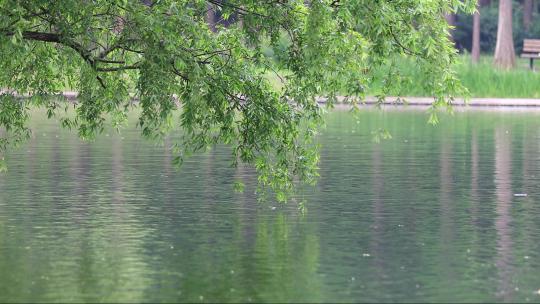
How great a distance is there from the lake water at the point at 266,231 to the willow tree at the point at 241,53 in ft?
3.26

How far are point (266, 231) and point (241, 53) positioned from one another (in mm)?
2090

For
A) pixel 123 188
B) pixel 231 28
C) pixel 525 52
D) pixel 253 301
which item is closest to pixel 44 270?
pixel 253 301

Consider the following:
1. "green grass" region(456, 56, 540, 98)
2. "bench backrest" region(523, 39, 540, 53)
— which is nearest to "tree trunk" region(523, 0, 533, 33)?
"bench backrest" region(523, 39, 540, 53)

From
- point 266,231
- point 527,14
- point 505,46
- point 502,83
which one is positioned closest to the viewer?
point 266,231

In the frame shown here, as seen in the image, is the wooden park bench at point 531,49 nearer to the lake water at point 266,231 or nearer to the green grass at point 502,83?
the green grass at point 502,83

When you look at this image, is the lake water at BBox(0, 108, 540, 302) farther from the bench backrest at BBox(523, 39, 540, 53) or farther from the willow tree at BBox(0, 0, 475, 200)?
the bench backrest at BBox(523, 39, 540, 53)

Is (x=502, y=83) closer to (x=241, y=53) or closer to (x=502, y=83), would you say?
(x=502, y=83)

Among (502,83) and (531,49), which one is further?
(531,49)

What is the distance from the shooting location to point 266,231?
16250mm

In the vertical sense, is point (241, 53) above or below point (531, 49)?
below

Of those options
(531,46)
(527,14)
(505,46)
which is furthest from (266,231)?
(527,14)

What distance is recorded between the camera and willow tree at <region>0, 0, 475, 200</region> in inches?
605


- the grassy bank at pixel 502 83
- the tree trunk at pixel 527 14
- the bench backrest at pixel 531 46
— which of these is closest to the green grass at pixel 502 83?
the grassy bank at pixel 502 83

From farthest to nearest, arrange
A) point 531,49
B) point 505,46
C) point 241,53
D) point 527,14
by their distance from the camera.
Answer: point 527,14 < point 505,46 < point 531,49 < point 241,53
